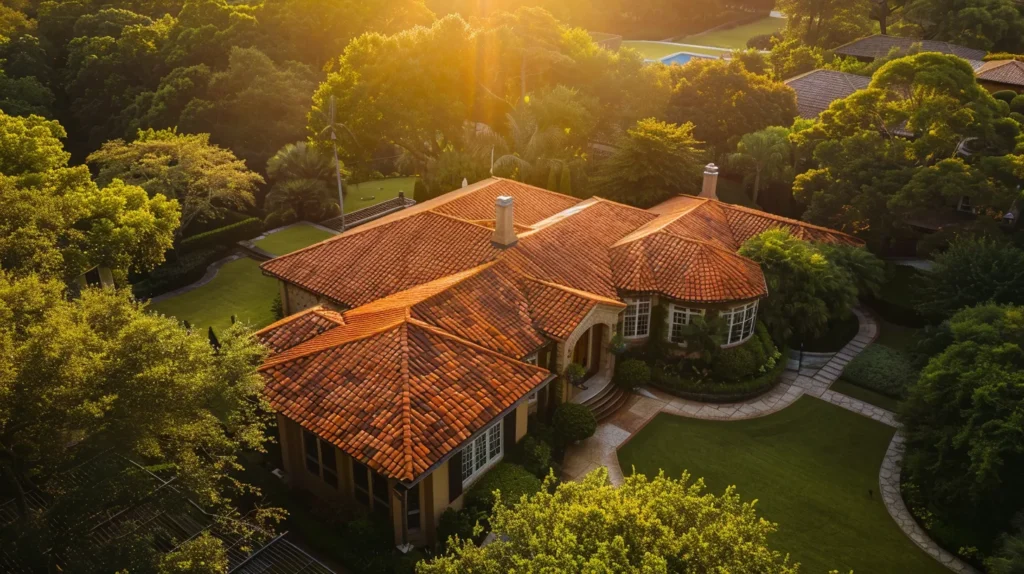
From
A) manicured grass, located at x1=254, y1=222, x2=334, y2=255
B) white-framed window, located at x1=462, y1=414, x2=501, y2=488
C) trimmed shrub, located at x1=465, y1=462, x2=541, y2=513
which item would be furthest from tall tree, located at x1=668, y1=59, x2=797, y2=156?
trimmed shrub, located at x1=465, y1=462, x2=541, y2=513

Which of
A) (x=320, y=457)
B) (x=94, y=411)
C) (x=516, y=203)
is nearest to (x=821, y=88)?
(x=516, y=203)

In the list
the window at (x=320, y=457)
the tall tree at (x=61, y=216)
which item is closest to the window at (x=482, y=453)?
the window at (x=320, y=457)

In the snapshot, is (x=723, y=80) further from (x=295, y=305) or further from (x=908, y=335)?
(x=295, y=305)

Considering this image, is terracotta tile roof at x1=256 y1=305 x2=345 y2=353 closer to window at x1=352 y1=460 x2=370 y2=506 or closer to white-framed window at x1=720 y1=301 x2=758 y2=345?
window at x1=352 y1=460 x2=370 y2=506

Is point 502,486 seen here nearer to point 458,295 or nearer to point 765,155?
point 458,295

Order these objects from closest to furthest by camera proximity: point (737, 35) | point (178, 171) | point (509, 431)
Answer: point (509, 431) < point (178, 171) < point (737, 35)

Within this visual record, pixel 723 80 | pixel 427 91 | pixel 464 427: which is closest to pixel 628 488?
pixel 464 427
